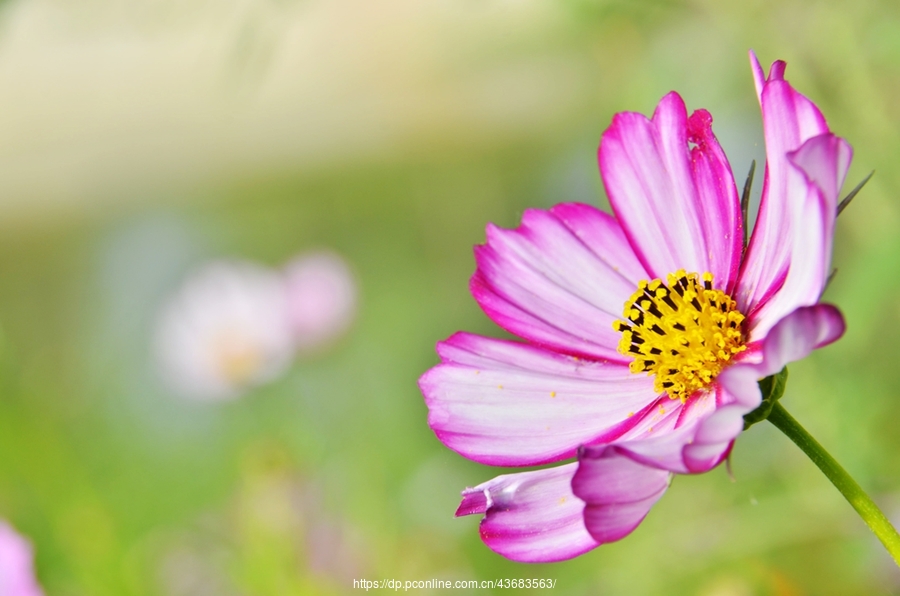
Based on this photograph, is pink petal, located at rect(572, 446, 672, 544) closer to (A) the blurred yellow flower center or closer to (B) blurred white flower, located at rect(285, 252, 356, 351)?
(A) the blurred yellow flower center

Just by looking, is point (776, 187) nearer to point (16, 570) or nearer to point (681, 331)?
point (681, 331)

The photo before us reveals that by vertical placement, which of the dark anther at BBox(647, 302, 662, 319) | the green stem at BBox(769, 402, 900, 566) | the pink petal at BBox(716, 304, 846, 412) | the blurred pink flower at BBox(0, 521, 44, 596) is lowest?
the blurred pink flower at BBox(0, 521, 44, 596)

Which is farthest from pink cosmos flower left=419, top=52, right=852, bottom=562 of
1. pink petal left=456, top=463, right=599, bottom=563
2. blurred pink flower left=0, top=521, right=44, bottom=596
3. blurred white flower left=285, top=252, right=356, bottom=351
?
blurred white flower left=285, top=252, right=356, bottom=351

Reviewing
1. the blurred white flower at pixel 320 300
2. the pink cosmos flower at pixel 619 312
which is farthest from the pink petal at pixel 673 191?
the blurred white flower at pixel 320 300

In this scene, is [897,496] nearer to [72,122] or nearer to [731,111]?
[731,111]

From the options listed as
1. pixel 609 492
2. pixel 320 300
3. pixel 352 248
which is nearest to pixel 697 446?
pixel 609 492

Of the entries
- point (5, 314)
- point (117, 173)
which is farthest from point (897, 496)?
point (117, 173)

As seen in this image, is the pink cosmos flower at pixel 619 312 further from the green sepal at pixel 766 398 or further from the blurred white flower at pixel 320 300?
the blurred white flower at pixel 320 300

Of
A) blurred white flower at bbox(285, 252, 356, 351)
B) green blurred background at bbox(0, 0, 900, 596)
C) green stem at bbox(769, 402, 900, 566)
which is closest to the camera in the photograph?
green stem at bbox(769, 402, 900, 566)
